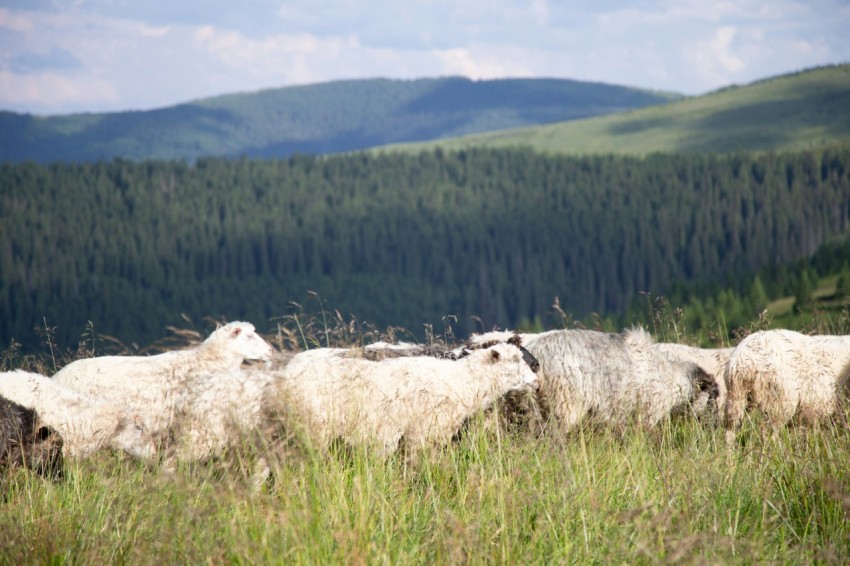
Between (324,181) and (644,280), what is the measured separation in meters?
72.9

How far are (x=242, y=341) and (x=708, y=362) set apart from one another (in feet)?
18.0

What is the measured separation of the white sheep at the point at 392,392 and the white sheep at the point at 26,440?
2067 millimetres

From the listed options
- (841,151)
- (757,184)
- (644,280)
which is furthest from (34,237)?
(841,151)

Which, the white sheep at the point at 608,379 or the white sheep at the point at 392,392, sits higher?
the white sheep at the point at 392,392

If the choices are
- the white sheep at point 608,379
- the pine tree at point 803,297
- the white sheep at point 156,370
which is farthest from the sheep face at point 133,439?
the pine tree at point 803,297

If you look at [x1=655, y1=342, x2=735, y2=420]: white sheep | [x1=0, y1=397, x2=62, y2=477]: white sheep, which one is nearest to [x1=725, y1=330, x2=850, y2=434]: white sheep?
[x1=655, y1=342, x2=735, y2=420]: white sheep

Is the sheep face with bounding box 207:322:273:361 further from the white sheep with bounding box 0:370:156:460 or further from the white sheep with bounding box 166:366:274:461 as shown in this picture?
the white sheep with bounding box 166:366:274:461

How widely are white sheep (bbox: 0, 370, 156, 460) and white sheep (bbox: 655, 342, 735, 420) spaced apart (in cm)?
547

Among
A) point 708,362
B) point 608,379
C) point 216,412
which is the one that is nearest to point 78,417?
point 216,412

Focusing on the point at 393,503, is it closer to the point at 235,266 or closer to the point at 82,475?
the point at 82,475

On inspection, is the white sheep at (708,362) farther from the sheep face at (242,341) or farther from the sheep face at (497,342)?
the sheep face at (242,341)

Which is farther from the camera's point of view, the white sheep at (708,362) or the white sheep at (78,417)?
the white sheep at (708,362)

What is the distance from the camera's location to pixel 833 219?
14388cm

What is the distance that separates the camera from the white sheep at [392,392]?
719 cm
